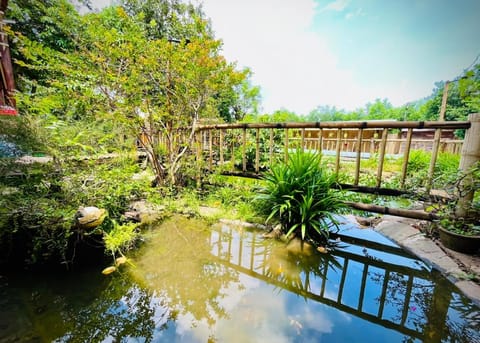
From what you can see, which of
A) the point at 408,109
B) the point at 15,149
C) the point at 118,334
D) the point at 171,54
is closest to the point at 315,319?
the point at 118,334

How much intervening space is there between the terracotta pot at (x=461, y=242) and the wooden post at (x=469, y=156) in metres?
0.23

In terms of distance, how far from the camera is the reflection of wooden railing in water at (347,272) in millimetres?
1080

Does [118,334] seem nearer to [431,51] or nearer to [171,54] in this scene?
[171,54]

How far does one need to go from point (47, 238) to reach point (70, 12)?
271cm

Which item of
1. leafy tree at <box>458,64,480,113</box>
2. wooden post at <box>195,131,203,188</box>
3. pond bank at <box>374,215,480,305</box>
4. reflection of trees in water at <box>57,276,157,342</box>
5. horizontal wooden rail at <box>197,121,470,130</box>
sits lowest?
reflection of trees in water at <box>57,276,157,342</box>

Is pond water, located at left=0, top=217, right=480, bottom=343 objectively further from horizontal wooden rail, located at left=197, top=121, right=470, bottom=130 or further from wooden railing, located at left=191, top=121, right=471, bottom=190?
horizontal wooden rail, located at left=197, top=121, right=470, bottom=130

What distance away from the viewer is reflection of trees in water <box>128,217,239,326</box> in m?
1.18

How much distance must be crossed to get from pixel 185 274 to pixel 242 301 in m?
0.49

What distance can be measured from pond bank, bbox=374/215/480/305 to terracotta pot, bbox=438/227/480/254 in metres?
0.04

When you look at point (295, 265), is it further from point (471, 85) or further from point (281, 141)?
point (281, 141)

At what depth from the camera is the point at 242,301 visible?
1217 millimetres

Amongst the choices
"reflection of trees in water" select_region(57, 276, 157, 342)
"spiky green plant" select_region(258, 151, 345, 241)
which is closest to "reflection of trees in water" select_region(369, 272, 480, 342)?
"spiky green plant" select_region(258, 151, 345, 241)

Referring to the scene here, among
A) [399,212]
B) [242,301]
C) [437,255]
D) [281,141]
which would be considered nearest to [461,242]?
[437,255]

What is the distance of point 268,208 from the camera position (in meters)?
2.25
